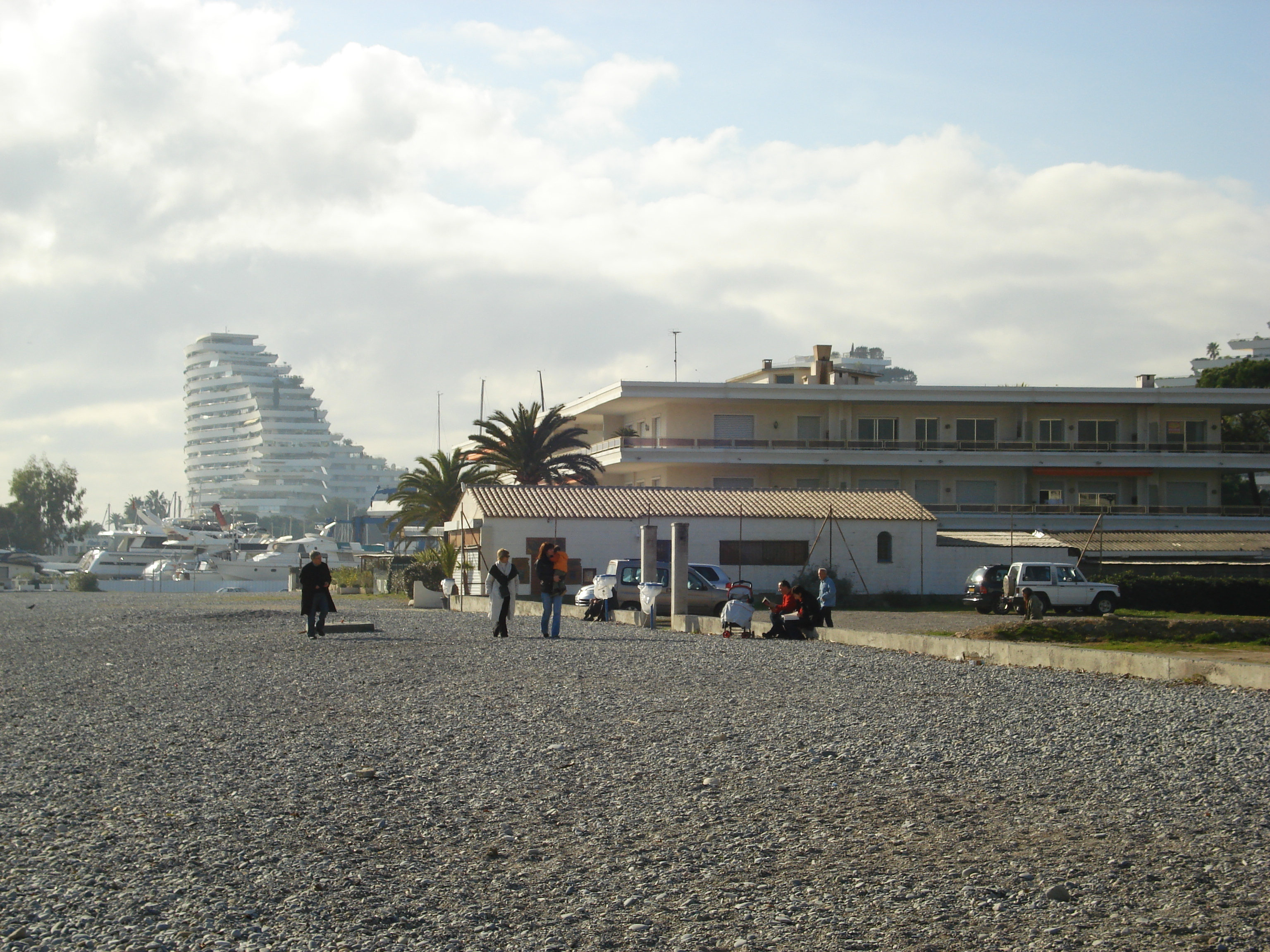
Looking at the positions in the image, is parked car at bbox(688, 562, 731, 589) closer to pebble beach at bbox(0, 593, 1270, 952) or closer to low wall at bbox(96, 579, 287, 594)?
pebble beach at bbox(0, 593, 1270, 952)

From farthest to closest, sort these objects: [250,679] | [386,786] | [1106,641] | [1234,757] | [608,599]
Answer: [608,599], [1106,641], [250,679], [1234,757], [386,786]

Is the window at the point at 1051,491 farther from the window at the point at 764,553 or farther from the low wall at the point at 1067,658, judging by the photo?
the low wall at the point at 1067,658

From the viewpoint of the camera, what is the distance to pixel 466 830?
288 inches

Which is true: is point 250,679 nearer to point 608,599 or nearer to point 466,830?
point 466,830

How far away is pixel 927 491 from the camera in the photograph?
60.6 metres

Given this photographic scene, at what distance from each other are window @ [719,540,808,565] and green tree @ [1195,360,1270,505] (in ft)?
111

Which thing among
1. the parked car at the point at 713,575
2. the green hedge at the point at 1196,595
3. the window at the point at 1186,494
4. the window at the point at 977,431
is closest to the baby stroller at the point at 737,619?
the parked car at the point at 713,575

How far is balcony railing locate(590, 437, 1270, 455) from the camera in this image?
59.2 m

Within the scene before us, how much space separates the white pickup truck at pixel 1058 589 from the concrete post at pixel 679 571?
11.1m

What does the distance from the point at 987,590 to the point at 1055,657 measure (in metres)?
18.0

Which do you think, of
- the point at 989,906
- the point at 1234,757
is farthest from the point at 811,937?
the point at 1234,757

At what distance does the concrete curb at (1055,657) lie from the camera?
14.7 metres

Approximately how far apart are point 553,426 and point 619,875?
47.9m

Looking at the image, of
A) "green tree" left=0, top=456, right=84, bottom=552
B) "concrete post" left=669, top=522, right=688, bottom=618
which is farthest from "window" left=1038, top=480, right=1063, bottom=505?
"green tree" left=0, top=456, right=84, bottom=552
